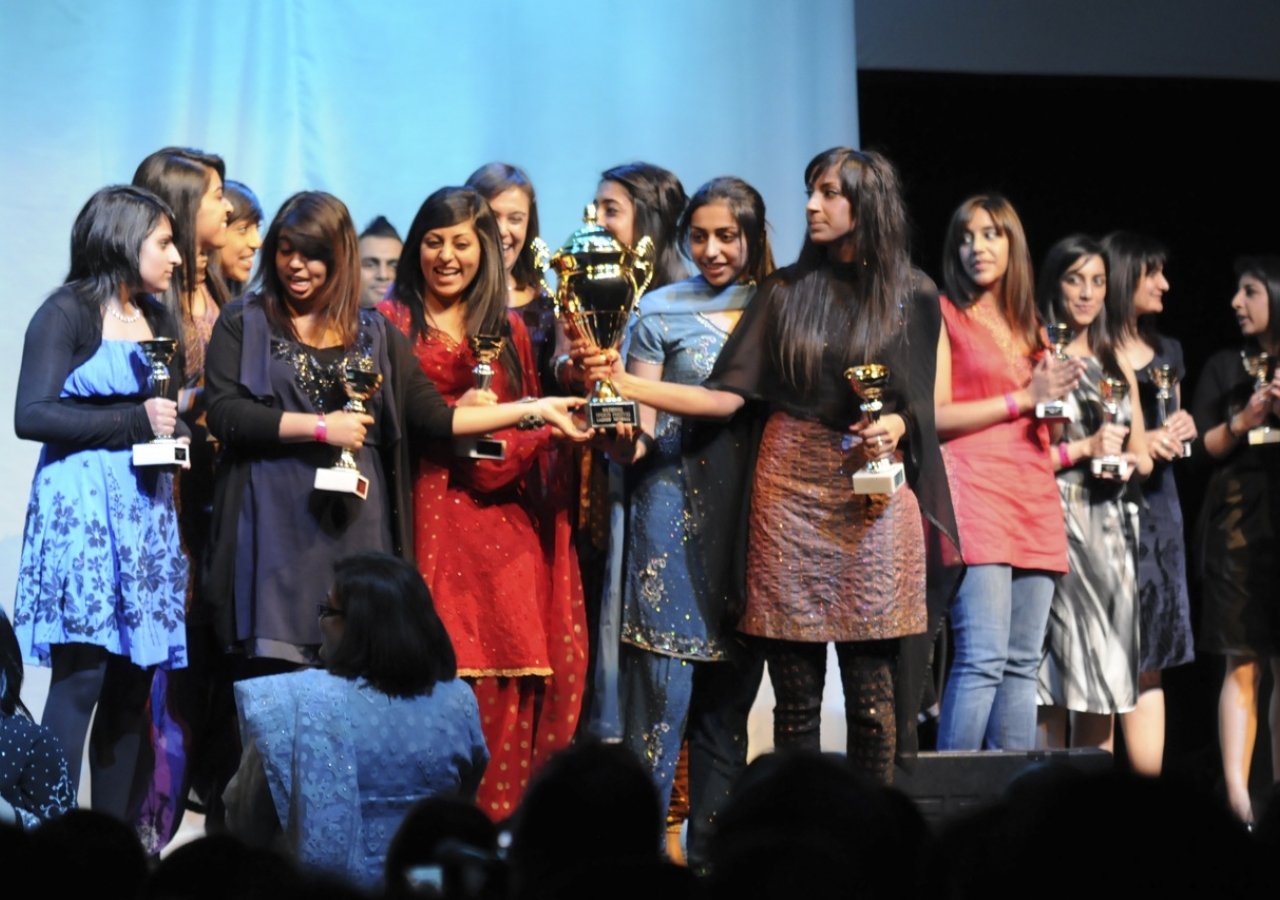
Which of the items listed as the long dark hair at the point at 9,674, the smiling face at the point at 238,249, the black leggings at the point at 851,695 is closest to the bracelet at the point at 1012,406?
the black leggings at the point at 851,695

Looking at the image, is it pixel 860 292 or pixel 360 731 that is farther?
pixel 860 292

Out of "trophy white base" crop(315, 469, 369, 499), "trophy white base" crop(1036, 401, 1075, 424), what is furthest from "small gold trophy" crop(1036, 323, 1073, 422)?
"trophy white base" crop(315, 469, 369, 499)

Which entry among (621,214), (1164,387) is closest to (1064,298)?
(1164,387)

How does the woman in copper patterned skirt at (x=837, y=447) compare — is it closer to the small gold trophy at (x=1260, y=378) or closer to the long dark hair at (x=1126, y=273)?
the long dark hair at (x=1126, y=273)

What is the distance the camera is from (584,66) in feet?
19.6

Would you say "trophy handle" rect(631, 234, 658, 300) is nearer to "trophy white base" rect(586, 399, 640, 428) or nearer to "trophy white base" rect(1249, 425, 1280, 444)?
"trophy white base" rect(586, 399, 640, 428)

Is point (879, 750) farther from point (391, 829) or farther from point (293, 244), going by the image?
point (293, 244)

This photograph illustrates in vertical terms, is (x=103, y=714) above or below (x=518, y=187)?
below

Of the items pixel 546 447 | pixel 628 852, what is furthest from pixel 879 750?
pixel 628 852

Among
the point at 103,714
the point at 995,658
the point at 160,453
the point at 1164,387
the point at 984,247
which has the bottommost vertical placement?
the point at 103,714

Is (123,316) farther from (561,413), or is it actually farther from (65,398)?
(561,413)

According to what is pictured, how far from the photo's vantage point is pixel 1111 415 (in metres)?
4.92

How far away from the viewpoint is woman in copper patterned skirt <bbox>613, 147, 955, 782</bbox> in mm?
3824

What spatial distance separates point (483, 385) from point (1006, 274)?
5.31 feet
